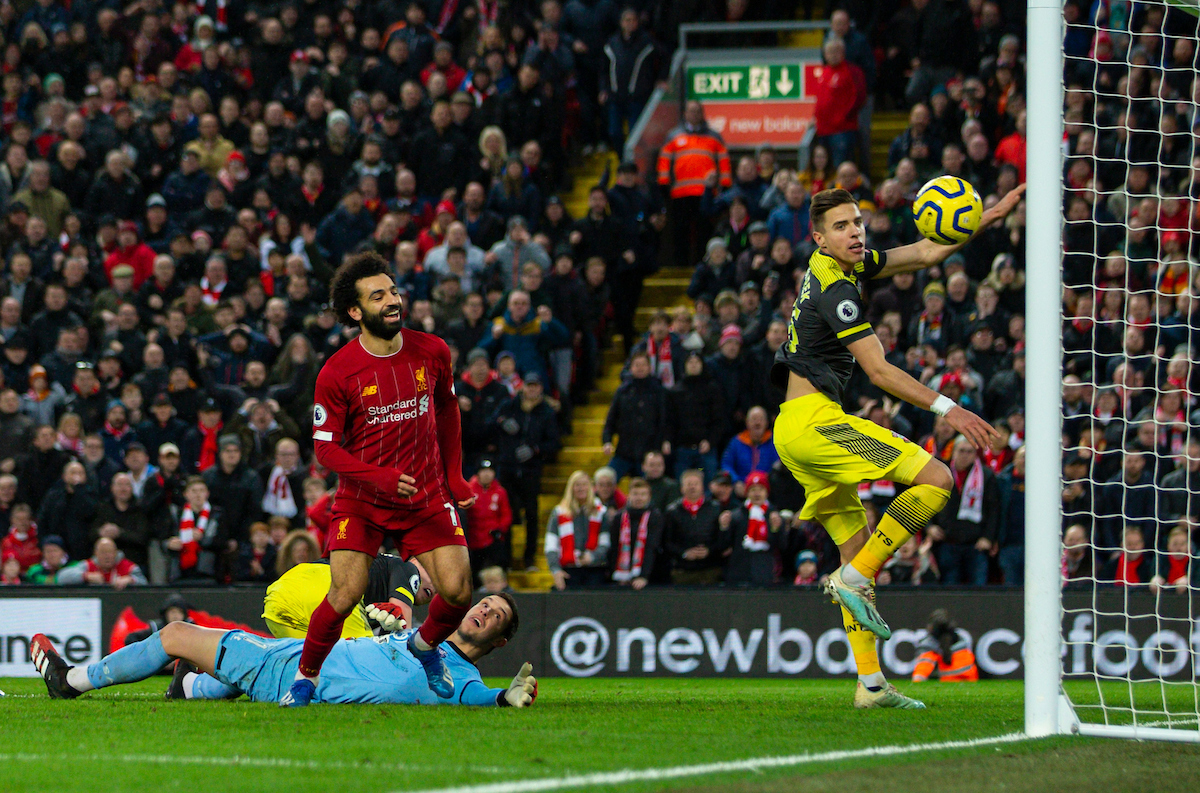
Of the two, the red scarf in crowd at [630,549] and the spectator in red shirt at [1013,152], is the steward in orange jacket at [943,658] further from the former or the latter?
the spectator in red shirt at [1013,152]

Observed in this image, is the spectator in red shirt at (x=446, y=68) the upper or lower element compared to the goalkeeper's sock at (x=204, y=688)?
upper

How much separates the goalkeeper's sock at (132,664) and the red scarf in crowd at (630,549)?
6.88 m

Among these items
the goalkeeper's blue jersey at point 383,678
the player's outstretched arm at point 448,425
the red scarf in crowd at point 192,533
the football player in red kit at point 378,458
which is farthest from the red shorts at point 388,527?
the red scarf in crowd at point 192,533

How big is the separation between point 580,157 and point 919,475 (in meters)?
14.1

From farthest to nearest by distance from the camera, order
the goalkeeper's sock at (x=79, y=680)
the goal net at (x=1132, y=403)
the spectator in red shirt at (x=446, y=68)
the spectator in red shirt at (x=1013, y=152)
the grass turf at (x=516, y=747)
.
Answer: the spectator in red shirt at (x=446, y=68), the spectator in red shirt at (x=1013, y=152), the goal net at (x=1132, y=403), the goalkeeper's sock at (x=79, y=680), the grass turf at (x=516, y=747)

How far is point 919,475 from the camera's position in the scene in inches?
307

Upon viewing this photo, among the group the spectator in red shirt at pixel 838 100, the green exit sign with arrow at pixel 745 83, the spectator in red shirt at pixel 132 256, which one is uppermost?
the green exit sign with arrow at pixel 745 83

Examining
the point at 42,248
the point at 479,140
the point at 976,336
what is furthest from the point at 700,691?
the point at 42,248

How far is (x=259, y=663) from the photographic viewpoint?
27.0 ft

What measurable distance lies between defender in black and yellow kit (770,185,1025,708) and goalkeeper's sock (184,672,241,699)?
330cm

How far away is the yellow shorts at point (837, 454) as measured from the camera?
7.88 metres

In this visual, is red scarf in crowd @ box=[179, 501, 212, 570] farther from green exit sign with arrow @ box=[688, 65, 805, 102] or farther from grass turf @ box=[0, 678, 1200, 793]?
green exit sign with arrow @ box=[688, 65, 805, 102]

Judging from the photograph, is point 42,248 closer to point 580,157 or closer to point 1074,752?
point 580,157

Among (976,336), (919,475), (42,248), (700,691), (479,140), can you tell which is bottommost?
(700,691)
